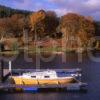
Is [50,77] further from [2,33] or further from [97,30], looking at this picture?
[97,30]

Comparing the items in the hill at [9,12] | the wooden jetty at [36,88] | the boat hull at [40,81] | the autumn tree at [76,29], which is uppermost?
the hill at [9,12]

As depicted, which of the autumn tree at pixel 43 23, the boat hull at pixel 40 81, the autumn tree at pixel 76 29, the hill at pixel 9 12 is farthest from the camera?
the hill at pixel 9 12

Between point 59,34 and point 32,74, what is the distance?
119ft

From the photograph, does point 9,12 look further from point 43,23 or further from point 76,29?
point 76,29

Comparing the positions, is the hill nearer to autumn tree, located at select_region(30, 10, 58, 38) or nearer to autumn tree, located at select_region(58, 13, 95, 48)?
autumn tree, located at select_region(30, 10, 58, 38)

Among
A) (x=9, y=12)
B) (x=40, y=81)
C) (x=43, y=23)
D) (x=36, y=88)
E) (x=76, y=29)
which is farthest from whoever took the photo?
(x=9, y=12)

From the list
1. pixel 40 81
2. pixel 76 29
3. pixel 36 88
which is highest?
pixel 76 29

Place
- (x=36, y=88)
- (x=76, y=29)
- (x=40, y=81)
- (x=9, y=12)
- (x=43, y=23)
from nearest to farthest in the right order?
(x=36, y=88), (x=40, y=81), (x=76, y=29), (x=43, y=23), (x=9, y=12)

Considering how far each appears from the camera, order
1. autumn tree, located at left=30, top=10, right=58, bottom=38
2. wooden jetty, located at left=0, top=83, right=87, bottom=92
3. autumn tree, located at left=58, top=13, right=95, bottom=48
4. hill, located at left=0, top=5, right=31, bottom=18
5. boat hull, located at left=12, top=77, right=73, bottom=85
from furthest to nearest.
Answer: hill, located at left=0, top=5, right=31, bottom=18 < autumn tree, located at left=30, top=10, right=58, bottom=38 < autumn tree, located at left=58, top=13, right=95, bottom=48 < boat hull, located at left=12, top=77, right=73, bottom=85 < wooden jetty, located at left=0, top=83, right=87, bottom=92

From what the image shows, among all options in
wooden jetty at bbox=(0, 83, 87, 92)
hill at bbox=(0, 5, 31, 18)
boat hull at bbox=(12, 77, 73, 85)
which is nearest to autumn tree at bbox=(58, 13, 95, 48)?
hill at bbox=(0, 5, 31, 18)

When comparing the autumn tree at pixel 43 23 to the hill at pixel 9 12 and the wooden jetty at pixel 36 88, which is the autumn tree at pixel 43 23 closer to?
the hill at pixel 9 12

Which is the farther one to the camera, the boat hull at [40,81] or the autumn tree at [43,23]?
the autumn tree at [43,23]

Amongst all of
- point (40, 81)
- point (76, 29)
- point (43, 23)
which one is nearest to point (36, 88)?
point (40, 81)

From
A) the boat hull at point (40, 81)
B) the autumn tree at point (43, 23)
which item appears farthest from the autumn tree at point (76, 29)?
the boat hull at point (40, 81)
